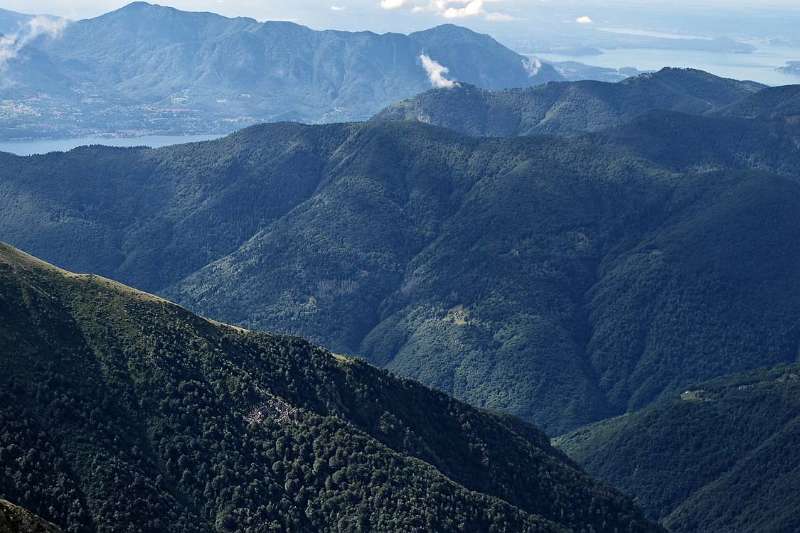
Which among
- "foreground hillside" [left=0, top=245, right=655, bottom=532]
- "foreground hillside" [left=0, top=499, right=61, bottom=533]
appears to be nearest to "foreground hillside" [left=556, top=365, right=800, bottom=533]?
"foreground hillside" [left=0, top=245, right=655, bottom=532]

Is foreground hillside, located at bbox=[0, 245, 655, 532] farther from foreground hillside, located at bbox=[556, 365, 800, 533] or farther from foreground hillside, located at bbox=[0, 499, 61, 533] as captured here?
foreground hillside, located at bbox=[556, 365, 800, 533]

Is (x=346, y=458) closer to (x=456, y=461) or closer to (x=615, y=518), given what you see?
(x=456, y=461)

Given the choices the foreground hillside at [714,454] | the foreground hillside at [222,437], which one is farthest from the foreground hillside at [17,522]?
the foreground hillside at [714,454]

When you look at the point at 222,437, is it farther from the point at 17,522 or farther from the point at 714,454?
the point at 714,454

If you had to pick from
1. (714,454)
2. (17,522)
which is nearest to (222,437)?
(17,522)

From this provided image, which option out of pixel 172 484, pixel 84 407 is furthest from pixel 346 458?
pixel 84 407

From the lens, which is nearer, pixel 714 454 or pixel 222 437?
pixel 222 437
